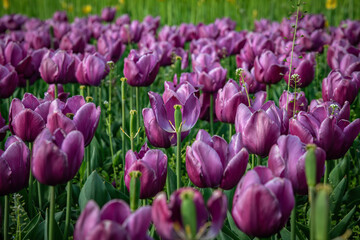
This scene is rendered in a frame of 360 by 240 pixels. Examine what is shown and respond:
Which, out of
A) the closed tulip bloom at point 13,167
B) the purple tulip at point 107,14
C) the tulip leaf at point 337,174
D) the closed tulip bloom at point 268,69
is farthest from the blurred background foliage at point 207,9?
the closed tulip bloom at point 13,167

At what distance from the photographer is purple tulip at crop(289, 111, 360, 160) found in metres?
1.68

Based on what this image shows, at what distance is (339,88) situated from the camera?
2.46m

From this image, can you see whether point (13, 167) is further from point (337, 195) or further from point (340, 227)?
point (337, 195)

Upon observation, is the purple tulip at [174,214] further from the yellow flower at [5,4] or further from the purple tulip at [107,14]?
the yellow flower at [5,4]

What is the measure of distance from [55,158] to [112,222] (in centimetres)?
45

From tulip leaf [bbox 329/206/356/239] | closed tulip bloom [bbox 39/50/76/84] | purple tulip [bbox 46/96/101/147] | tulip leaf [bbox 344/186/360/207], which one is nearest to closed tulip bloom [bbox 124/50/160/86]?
closed tulip bloom [bbox 39/50/76/84]

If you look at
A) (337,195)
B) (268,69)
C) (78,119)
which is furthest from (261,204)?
(268,69)

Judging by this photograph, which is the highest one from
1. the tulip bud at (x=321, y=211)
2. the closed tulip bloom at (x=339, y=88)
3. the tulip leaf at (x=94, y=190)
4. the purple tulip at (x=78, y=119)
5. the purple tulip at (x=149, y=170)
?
the tulip bud at (x=321, y=211)

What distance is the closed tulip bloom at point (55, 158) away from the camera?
1.31 m

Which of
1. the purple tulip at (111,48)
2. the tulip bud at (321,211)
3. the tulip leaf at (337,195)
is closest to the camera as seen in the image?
the tulip bud at (321,211)

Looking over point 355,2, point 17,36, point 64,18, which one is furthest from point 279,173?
point 355,2

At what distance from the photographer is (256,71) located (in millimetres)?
2996

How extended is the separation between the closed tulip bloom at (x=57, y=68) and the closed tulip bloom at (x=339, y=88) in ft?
5.26

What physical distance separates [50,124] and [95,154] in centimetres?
113
